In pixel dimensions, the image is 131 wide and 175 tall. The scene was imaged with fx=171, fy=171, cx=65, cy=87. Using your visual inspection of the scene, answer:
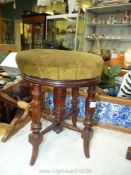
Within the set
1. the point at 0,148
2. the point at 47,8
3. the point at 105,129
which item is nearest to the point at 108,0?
the point at 47,8

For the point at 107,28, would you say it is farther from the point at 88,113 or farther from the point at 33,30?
the point at 88,113

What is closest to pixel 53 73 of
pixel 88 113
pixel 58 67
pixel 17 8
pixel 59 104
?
pixel 58 67

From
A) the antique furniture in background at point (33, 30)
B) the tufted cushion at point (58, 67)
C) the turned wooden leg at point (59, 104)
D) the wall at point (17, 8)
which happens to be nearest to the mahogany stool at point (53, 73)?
the tufted cushion at point (58, 67)

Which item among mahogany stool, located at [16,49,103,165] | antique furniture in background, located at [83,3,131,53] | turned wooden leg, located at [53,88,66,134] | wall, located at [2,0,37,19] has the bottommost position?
turned wooden leg, located at [53,88,66,134]

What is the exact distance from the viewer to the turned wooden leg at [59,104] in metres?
1.14

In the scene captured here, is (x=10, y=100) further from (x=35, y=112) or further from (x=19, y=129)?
(x=35, y=112)

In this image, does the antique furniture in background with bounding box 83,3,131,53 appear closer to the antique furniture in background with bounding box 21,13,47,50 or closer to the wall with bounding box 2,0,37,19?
the antique furniture in background with bounding box 21,13,47,50

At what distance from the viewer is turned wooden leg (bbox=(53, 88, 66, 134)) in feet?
3.75

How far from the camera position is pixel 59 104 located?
3.91 ft

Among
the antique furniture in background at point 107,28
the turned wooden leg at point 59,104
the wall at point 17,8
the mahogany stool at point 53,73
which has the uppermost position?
the wall at point 17,8

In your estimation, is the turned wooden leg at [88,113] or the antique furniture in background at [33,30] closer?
the turned wooden leg at [88,113]

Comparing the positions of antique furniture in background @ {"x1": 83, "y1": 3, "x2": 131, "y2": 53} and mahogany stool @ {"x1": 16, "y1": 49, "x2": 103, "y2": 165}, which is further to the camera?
antique furniture in background @ {"x1": 83, "y1": 3, "x2": 131, "y2": 53}

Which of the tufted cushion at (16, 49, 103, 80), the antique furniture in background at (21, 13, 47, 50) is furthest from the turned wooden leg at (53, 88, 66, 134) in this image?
the antique furniture in background at (21, 13, 47, 50)

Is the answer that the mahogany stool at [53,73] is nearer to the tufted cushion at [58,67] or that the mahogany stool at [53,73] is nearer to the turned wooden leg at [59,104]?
the tufted cushion at [58,67]
